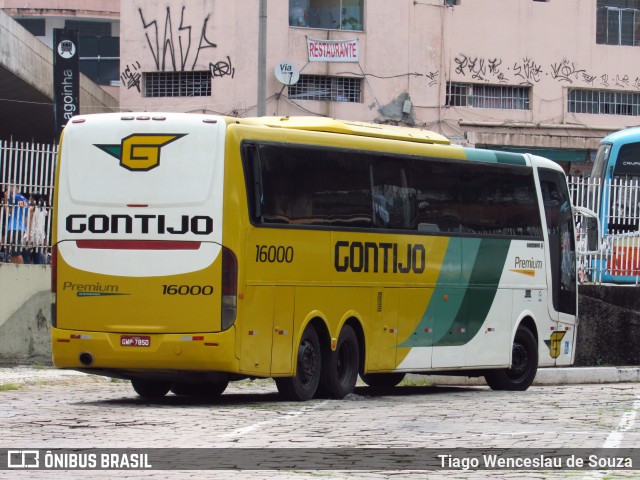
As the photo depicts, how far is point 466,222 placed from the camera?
60.9 ft

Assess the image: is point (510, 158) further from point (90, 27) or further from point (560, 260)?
point (90, 27)

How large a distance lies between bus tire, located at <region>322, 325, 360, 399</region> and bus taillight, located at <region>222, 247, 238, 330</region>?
2.00 meters

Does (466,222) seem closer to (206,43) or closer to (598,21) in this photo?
(206,43)

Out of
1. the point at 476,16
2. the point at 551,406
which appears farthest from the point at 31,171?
the point at 476,16

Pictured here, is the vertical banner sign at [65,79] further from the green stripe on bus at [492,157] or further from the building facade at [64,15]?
the building facade at [64,15]

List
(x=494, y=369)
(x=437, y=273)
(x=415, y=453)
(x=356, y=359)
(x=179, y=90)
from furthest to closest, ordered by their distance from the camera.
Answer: (x=179, y=90) < (x=494, y=369) < (x=437, y=273) < (x=356, y=359) < (x=415, y=453)

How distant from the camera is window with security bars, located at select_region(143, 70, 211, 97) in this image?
1642 inches

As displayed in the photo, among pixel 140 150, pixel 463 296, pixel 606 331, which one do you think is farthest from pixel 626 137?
pixel 140 150

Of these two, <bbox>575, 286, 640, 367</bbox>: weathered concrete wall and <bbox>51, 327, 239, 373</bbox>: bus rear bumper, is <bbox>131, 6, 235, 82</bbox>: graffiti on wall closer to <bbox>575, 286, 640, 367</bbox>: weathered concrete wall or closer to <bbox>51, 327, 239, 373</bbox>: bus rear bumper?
<bbox>575, 286, 640, 367</bbox>: weathered concrete wall

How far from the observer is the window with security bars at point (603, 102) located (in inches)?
1794

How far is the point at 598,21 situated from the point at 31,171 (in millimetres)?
29625

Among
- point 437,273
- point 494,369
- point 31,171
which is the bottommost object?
point 494,369

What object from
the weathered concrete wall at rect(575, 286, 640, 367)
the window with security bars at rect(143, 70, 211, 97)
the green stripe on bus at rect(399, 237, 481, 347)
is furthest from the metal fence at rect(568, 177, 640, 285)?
the window with security bars at rect(143, 70, 211, 97)

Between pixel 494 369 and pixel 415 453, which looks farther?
pixel 494 369
